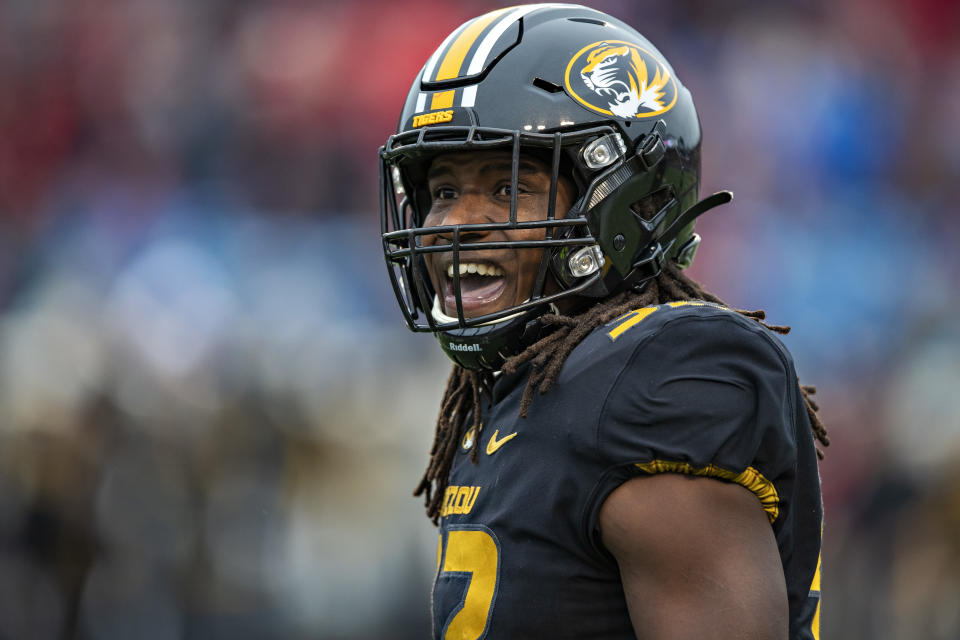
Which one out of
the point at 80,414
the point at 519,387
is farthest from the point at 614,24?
the point at 80,414

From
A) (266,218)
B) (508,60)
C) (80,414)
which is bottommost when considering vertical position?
(80,414)

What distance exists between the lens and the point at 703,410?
1.26 metres

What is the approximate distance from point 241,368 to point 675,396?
3.07 meters

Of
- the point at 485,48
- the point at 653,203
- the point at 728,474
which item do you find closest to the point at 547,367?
the point at 728,474

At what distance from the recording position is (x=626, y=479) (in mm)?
1277

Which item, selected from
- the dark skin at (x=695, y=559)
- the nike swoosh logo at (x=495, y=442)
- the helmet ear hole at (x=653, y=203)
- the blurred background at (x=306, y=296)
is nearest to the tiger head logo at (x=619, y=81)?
the helmet ear hole at (x=653, y=203)

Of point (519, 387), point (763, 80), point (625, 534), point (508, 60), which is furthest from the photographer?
point (763, 80)

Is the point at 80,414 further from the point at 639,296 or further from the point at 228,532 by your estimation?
the point at 639,296

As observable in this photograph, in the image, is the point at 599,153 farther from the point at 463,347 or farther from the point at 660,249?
the point at 463,347

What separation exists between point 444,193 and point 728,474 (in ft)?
2.34

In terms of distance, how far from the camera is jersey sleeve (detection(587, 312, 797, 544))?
4.10 ft

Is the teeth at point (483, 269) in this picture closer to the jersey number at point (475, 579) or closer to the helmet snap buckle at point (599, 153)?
the helmet snap buckle at point (599, 153)

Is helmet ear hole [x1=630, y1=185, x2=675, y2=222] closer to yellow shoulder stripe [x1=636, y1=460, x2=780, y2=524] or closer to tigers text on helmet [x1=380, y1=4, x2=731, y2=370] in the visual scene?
tigers text on helmet [x1=380, y1=4, x2=731, y2=370]

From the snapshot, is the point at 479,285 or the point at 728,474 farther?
the point at 479,285
